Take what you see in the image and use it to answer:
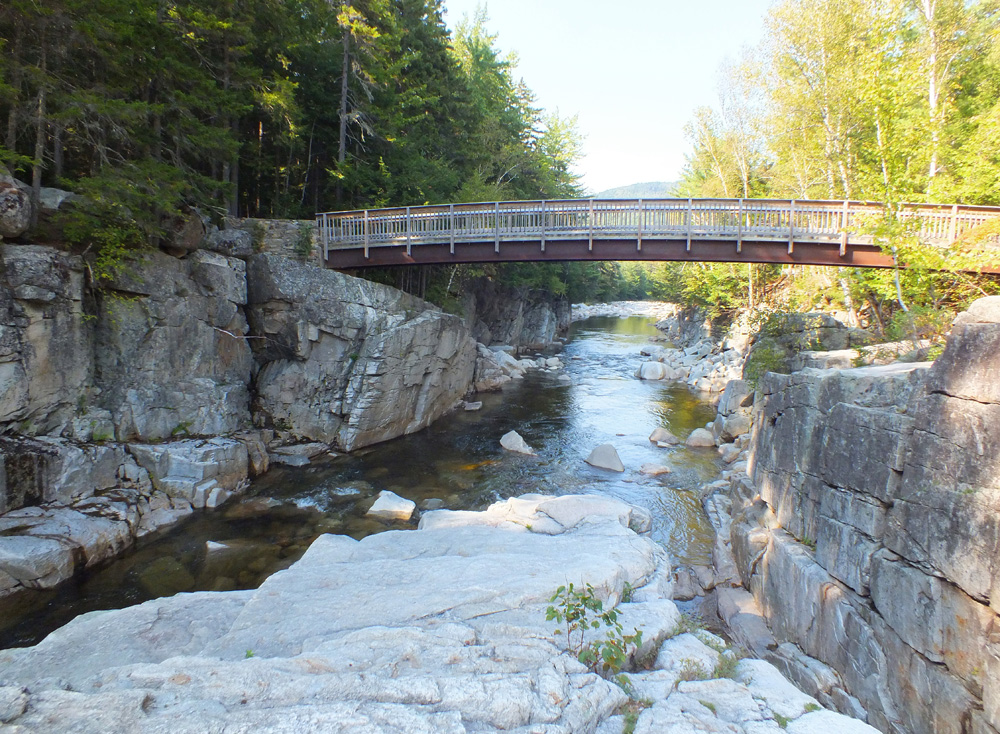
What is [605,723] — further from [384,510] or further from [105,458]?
[105,458]

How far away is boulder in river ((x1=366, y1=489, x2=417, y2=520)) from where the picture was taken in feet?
39.8

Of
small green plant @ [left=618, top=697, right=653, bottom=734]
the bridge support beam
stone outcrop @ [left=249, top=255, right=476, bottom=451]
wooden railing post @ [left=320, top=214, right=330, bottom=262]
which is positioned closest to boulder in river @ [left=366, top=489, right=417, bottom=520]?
stone outcrop @ [left=249, top=255, right=476, bottom=451]

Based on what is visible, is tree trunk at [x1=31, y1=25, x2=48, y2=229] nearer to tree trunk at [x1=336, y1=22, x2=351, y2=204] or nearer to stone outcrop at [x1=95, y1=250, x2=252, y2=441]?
stone outcrop at [x1=95, y1=250, x2=252, y2=441]

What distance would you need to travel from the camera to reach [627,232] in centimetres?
1627

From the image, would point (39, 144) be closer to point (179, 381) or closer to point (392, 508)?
point (179, 381)

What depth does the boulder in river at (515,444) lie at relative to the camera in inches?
656

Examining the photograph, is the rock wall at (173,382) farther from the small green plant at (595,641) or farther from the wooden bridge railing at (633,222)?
the small green plant at (595,641)

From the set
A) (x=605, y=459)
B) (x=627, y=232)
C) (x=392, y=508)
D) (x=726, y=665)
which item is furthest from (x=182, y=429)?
(x=627, y=232)

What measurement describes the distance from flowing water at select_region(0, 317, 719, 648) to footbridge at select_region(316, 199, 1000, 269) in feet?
20.9

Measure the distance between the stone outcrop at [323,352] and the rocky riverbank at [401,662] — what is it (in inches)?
377

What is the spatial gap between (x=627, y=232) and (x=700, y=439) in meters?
7.33

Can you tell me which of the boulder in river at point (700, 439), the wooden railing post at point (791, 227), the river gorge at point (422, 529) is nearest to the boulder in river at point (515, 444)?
the river gorge at point (422, 529)

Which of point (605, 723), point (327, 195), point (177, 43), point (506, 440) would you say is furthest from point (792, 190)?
point (605, 723)

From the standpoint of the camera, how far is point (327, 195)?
932 inches
